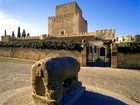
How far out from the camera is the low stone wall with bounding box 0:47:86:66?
19.4 m

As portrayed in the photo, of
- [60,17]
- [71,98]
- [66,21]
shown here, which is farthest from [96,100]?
[60,17]

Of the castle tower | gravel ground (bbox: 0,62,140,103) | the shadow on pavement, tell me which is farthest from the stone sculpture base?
the castle tower

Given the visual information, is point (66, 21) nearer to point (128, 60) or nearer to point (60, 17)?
point (60, 17)

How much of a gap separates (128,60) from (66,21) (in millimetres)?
22709

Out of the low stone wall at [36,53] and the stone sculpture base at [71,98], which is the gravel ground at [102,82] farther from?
the low stone wall at [36,53]

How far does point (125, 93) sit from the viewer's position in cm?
815

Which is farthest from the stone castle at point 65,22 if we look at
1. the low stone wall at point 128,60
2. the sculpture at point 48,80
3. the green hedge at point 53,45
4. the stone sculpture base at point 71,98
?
the sculpture at point 48,80

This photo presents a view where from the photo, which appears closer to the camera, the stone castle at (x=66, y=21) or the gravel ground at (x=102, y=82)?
the gravel ground at (x=102, y=82)

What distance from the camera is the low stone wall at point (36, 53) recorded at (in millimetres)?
19398

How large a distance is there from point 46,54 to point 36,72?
17.1 m

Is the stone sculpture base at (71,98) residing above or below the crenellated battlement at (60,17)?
below

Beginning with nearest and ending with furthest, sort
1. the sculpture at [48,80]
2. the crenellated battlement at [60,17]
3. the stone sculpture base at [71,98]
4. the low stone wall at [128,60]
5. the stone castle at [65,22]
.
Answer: the sculpture at [48,80] < the stone sculpture base at [71,98] < the low stone wall at [128,60] < the stone castle at [65,22] < the crenellated battlement at [60,17]

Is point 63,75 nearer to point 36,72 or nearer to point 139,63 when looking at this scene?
point 36,72

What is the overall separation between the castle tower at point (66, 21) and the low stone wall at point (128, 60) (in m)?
20.2
